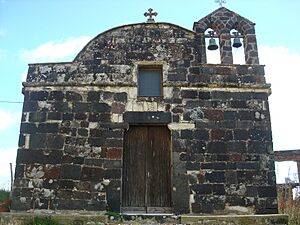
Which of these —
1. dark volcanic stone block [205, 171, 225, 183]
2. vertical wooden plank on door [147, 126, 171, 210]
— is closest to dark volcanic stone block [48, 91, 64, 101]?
vertical wooden plank on door [147, 126, 171, 210]

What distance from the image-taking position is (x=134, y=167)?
8.30m

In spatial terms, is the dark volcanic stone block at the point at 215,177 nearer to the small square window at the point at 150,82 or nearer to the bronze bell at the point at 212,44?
the small square window at the point at 150,82

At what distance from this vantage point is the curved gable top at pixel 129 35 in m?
9.09

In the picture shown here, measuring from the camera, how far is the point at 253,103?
8.56 m

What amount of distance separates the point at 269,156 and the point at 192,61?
320 centimetres

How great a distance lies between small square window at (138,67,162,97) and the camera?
8.81 metres

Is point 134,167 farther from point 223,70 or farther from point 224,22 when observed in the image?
point 224,22

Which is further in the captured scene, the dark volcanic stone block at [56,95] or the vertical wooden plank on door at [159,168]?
the dark volcanic stone block at [56,95]

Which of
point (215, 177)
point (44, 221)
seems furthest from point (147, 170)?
point (44, 221)

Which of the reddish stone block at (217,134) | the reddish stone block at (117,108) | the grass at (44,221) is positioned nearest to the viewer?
the grass at (44,221)

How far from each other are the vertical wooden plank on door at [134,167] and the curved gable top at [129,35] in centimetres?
245

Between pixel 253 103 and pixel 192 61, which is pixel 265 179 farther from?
pixel 192 61

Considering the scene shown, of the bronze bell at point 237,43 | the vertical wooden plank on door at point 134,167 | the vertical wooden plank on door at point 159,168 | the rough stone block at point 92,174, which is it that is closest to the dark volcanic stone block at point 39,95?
the rough stone block at point 92,174

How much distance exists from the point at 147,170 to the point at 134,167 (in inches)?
13.4
